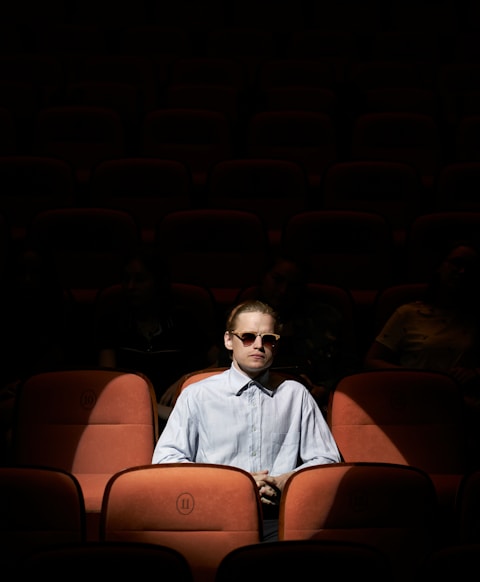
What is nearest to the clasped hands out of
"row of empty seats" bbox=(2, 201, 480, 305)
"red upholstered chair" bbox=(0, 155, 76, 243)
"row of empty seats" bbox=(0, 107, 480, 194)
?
"row of empty seats" bbox=(2, 201, 480, 305)

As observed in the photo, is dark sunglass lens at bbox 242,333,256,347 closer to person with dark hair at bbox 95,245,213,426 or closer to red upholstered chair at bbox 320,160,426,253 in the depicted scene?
person with dark hair at bbox 95,245,213,426

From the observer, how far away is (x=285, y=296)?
223 centimetres

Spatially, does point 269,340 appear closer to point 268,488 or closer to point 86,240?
point 268,488

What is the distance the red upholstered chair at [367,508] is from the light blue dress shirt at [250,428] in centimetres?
20

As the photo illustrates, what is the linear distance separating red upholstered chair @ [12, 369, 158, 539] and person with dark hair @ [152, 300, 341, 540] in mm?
165

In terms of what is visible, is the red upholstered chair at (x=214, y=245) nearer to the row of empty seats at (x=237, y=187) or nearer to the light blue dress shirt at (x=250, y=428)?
the row of empty seats at (x=237, y=187)

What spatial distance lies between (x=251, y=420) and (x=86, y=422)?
349 mm

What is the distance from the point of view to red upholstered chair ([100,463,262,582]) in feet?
5.08

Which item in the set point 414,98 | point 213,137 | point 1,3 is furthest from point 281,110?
point 1,3

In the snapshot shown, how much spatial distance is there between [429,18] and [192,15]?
1.06 m

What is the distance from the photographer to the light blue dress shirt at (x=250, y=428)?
1.77m

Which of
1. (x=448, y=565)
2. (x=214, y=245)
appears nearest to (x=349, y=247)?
(x=214, y=245)

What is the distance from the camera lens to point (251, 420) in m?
1.78

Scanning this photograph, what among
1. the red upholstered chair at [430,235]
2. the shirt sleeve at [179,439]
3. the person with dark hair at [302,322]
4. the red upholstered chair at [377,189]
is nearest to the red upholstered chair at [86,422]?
the shirt sleeve at [179,439]
